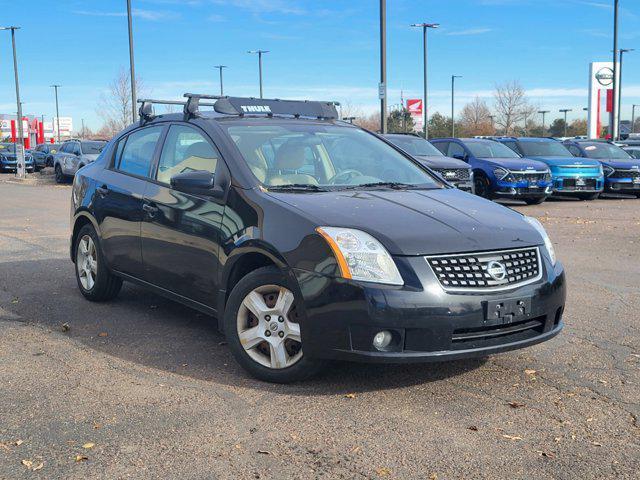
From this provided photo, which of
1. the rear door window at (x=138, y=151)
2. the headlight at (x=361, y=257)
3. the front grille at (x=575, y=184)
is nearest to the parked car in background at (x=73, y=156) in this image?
the front grille at (x=575, y=184)

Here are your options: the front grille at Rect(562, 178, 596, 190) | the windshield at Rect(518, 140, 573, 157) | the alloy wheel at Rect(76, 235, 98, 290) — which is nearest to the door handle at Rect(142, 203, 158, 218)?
the alloy wheel at Rect(76, 235, 98, 290)

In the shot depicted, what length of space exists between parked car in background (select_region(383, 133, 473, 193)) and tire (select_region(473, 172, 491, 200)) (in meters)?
1.30

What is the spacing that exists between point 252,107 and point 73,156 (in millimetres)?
24202

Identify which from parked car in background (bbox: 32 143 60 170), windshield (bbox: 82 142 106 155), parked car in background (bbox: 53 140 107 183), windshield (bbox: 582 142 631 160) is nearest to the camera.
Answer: windshield (bbox: 582 142 631 160)

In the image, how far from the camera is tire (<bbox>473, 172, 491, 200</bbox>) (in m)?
17.4

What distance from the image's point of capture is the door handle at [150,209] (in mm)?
5621

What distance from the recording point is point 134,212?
590 cm

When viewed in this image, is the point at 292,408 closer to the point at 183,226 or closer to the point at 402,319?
the point at 402,319

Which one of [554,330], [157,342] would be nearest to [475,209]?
[554,330]

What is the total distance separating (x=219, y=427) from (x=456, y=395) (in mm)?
1355

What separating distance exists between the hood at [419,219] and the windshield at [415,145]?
11925 mm

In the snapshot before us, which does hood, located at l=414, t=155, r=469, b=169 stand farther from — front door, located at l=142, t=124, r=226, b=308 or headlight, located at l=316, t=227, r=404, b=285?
headlight, located at l=316, t=227, r=404, b=285

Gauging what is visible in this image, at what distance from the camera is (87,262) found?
6.86m

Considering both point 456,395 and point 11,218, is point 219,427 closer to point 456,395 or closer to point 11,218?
point 456,395
